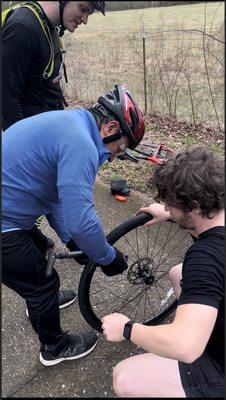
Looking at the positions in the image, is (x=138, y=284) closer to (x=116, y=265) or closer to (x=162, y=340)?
(x=116, y=265)

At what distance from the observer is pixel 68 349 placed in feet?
8.11

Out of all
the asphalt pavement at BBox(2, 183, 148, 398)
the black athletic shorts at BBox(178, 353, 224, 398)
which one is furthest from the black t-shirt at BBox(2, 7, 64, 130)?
the black athletic shorts at BBox(178, 353, 224, 398)

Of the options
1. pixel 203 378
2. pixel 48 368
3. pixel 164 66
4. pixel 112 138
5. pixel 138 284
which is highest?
pixel 112 138

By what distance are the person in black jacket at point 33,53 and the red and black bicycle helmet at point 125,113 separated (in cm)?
48

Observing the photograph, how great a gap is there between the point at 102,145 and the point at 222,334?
3.25 ft

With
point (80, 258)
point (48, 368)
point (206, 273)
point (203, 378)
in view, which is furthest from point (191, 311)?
point (48, 368)

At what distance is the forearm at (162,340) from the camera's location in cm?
141

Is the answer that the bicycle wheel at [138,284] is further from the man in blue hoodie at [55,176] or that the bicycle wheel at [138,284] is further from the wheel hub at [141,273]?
the man in blue hoodie at [55,176]

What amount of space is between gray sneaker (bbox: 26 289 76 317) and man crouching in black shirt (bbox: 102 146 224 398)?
1026 millimetres

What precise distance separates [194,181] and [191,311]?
0.53 m

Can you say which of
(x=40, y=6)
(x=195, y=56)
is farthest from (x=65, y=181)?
(x=195, y=56)

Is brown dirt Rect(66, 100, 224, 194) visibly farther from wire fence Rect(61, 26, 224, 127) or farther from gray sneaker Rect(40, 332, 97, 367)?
gray sneaker Rect(40, 332, 97, 367)

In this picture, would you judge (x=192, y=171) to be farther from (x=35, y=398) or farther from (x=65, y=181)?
(x=35, y=398)

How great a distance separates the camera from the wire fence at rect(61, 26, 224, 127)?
18.7 feet
